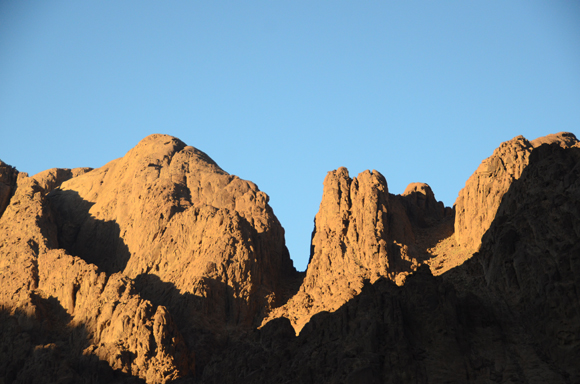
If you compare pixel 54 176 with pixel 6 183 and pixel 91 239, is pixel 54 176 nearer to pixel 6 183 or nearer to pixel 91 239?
pixel 6 183

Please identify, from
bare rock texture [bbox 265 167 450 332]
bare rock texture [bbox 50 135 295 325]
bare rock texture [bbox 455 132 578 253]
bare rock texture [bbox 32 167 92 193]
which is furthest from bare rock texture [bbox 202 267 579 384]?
bare rock texture [bbox 32 167 92 193]

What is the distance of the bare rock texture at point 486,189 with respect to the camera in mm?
79812

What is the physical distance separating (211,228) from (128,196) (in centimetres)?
1661

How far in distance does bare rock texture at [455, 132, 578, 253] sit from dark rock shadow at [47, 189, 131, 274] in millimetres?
38953

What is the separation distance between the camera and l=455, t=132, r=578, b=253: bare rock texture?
7981 cm

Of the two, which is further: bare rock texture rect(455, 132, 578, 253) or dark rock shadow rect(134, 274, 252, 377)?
dark rock shadow rect(134, 274, 252, 377)

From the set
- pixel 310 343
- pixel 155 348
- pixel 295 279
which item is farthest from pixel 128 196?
pixel 310 343

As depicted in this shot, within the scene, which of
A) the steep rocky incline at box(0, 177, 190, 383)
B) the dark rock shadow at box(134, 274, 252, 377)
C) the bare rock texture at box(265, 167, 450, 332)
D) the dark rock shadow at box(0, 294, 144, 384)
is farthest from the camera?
the bare rock texture at box(265, 167, 450, 332)

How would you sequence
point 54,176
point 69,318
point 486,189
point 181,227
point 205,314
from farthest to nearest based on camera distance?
point 54,176 < point 181,227 < point 69,318 < point 205,314 < point 486,189

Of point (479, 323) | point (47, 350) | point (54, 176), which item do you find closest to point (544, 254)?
point (479, 323)

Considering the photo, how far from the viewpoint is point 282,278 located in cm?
9500

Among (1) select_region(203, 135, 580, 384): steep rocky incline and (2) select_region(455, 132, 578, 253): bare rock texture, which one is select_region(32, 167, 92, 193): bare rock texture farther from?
(1) select_region(203, 135, 580, 384): steep rocky incline

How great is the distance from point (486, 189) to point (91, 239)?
4883 centimetres

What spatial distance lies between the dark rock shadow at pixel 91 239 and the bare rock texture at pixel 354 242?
23.3 m
